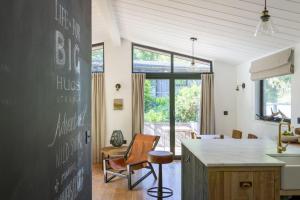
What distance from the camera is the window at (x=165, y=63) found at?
7.16 meters

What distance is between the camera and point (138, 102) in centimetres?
698

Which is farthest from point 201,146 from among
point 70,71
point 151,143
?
point 151,143

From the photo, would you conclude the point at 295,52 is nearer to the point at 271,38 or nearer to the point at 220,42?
the point at 271,38

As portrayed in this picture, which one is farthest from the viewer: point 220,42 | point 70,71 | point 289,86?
point 220,42

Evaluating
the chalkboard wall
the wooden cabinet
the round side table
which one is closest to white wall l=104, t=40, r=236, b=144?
the round side table

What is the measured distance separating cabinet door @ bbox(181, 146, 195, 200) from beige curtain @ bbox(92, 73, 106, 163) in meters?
3.84

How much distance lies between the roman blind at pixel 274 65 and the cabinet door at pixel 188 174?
2256 mm

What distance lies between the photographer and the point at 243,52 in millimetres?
5617

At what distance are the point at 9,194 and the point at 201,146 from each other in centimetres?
226

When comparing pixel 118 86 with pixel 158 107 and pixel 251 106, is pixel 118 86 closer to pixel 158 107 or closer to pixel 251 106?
pixel 158 107

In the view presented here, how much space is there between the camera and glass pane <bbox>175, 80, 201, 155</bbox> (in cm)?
717

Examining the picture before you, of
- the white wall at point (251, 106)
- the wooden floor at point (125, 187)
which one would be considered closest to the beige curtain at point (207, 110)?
the white wall at point (251, 106)

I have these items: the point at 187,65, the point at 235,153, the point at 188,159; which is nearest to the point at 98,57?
the point at 187,65

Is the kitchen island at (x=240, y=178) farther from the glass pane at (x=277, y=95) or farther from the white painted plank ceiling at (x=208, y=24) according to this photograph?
the glass pane at (x=277, y=95)
